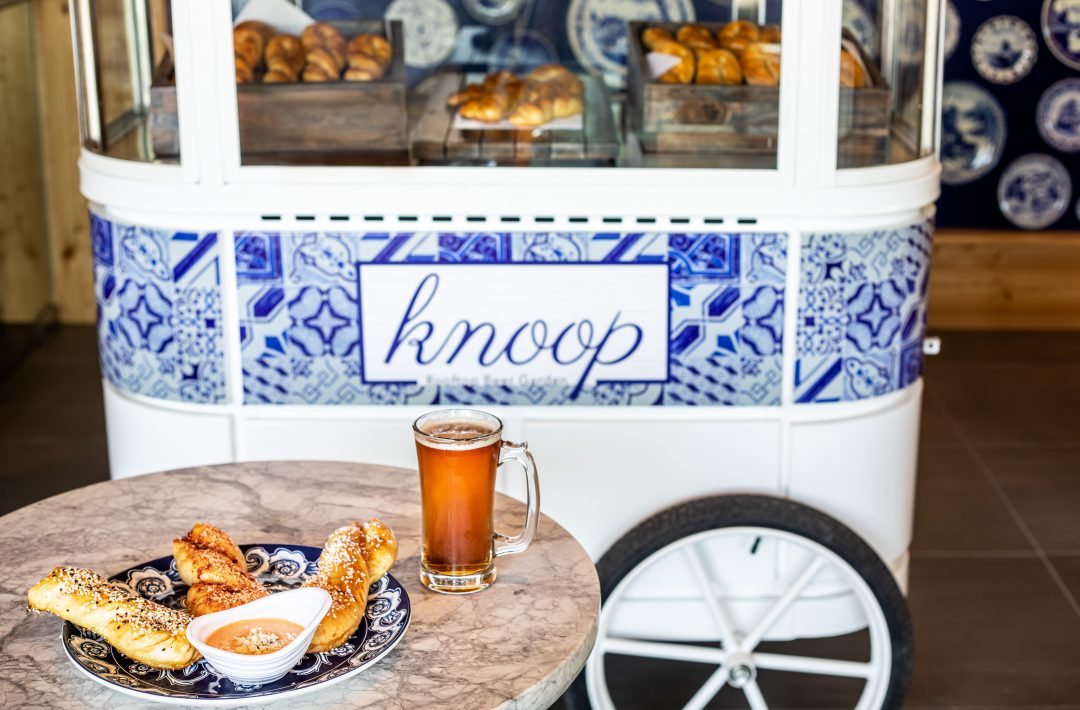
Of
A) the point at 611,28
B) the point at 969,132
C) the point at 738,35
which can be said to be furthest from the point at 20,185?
the point at 969,132

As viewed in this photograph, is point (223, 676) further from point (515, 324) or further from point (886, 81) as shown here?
point (886, 81)

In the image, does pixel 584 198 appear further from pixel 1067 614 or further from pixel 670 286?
pixel 1067 614

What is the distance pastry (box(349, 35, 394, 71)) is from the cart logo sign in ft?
1.23

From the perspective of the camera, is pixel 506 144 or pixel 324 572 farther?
pixel 506 144

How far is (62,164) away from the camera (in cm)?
426

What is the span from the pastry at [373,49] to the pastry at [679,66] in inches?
18.2

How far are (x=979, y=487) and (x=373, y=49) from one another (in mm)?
1924

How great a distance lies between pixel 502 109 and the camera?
7.30 feet

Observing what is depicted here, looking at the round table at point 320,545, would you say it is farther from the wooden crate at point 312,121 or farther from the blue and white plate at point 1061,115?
the blue and white plate at point 1061,115

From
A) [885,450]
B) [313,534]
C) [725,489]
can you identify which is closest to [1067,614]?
[885,450]

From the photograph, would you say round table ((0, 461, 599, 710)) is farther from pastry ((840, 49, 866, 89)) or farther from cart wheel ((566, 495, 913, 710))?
pastry ((840, 49, 866, 89))

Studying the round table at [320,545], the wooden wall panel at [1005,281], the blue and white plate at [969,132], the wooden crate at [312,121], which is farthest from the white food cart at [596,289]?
the blue and white plate at [969,132]

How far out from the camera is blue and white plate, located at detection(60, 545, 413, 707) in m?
1.12

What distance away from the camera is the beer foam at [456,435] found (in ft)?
4.32
